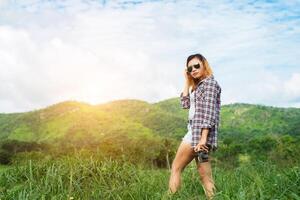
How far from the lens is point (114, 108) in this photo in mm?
153500

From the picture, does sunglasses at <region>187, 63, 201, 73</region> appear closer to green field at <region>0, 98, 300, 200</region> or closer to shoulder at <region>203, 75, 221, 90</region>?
shoulder at <region>203, 75, 221, 90</region>

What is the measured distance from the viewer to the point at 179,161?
6.18 meters

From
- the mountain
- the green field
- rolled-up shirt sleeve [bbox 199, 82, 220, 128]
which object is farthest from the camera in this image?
the mountain

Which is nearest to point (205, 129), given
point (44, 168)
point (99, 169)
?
point (99, 169)

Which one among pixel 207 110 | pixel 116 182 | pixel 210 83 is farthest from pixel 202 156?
pixel 116 182

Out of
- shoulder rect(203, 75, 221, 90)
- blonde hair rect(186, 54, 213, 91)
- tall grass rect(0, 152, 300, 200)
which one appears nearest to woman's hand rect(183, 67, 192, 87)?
blonde hair rect(186, 54, 213, 91)

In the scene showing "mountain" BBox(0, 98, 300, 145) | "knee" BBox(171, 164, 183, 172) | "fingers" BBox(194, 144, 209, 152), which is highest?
"fingers" BBox(194, 144, 209, 152)

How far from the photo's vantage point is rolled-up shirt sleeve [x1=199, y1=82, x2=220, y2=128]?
19.5ft

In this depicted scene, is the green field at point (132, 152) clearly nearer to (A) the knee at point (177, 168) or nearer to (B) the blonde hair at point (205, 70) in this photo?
(A) the knee at point (177, 168)

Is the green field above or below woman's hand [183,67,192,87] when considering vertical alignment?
below

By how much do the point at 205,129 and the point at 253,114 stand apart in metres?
136

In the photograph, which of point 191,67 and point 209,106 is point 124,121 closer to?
point 191,67

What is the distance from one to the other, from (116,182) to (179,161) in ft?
6.01

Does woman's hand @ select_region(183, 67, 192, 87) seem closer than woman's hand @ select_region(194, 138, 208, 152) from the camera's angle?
No
